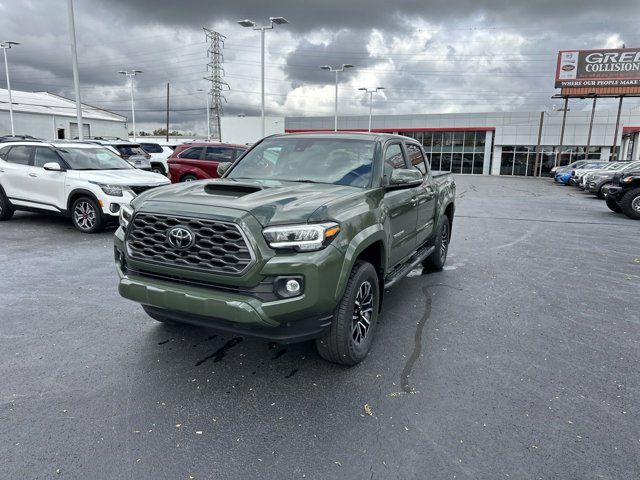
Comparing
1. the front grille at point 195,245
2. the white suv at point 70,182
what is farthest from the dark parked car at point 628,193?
the front grille at point 195,245

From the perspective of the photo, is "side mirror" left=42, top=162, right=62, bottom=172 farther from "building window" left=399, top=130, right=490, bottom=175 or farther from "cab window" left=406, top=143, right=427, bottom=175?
"building window" left=399, top=130, right=490, bottom=175

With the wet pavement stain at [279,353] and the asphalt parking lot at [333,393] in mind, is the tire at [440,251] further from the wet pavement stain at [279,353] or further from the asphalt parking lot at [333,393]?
the wet pavement stain at [279,353]

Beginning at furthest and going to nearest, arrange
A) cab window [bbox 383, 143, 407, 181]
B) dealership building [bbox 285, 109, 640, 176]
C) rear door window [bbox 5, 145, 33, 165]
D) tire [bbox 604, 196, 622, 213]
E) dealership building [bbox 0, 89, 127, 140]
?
dealership building [bbox 285, 109, 640, 176]
dealership building [bbox 0, 89, 127, 140]
tire [bbox 604, 196, 622, 213]
rear door window [bbox 5, 145, 33, 165]
cab window [bbox 383, 143, 407, 181]

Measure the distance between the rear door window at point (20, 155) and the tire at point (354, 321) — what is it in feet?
28.9

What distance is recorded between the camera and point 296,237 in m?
3.01

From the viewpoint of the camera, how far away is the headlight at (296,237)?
9.83 ft

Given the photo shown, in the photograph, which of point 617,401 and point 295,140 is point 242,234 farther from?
point 617,401

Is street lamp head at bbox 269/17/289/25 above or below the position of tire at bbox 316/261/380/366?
above

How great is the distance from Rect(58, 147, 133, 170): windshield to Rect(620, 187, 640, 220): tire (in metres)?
13.1

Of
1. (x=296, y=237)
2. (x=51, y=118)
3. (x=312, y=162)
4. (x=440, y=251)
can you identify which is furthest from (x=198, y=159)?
(x=51, y=118)

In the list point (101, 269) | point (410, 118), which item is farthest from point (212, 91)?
point (101, 269)

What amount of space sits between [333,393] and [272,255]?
44.5 inches

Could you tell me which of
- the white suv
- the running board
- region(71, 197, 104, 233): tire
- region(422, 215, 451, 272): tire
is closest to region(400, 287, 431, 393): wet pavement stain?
the running board

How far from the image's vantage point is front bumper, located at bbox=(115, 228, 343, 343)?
9.59 feet
